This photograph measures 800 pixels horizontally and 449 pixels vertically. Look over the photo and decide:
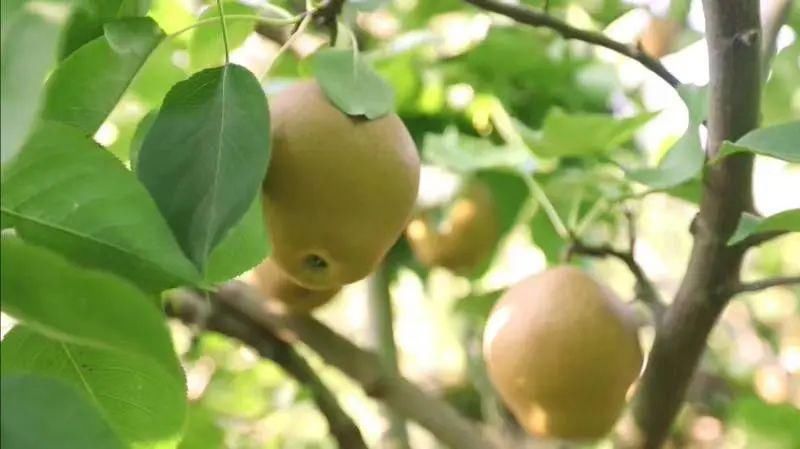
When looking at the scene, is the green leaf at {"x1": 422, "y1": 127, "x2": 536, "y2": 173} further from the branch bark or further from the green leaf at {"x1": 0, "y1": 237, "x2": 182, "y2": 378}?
the green leaf at {"x1": 0, "y1": 237, "x2": 182, "y2": 378}

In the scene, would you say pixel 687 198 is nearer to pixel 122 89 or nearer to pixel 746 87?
pixel 746 87

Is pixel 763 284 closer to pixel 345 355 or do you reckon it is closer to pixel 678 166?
pixel 678 166

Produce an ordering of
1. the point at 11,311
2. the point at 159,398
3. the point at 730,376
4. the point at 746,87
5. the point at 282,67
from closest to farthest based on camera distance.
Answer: the point at 11,311, the point at 159,398, the point at 746,87, the point at 282,67, the point at 730,376

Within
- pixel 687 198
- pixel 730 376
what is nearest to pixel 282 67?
pixel 687 198

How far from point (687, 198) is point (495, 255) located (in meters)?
0.25

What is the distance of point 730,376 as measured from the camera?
1430mm

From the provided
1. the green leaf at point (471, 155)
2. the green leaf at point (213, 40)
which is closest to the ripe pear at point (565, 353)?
the green leaf at point (471, 155)

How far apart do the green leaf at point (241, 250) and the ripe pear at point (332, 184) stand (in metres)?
0.01

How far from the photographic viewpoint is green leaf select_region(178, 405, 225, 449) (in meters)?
0.67

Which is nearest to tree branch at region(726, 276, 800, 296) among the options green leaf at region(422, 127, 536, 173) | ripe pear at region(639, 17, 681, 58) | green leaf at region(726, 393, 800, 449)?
green leaf at region(726, 393, 800, 449)

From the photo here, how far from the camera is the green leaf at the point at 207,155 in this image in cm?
32

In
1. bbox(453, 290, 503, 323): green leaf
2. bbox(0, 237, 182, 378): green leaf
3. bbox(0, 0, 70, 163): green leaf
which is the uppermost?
→ bbox(0, 0, 70, 163): green leaf

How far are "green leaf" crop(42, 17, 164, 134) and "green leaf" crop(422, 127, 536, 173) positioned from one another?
0.37m

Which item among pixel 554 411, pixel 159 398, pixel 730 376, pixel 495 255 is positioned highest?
pixel 159 398
